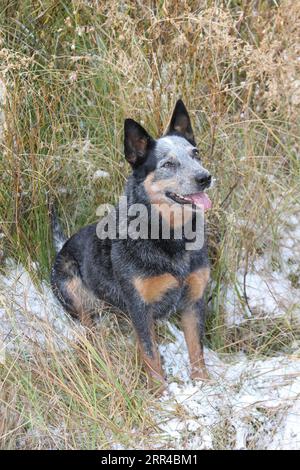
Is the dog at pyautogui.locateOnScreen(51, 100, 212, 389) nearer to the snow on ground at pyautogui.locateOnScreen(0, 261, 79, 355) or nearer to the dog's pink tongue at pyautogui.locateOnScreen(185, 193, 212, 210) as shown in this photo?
the dog's pink tongue at pyautogui.locateOnScreen(185, 193, 212, 210)

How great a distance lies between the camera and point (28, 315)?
365 centimetres

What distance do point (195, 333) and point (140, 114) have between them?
1299 mm

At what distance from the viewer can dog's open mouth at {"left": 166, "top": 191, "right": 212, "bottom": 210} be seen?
349 cm

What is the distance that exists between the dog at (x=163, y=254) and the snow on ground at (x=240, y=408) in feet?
0.59

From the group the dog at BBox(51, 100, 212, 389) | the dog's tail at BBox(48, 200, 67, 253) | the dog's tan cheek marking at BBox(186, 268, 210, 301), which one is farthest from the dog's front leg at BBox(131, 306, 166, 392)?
the dog's tail at BBox(48, 200, 67, 253)

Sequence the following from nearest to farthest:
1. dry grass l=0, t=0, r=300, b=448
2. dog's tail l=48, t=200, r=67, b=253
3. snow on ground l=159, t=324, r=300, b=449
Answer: snow on ground l=159, t=324, r=300, b=449 < dry grass l=0, t=0, r=300, b=448 < dog's tail l=48, t=200, r=67, b=253

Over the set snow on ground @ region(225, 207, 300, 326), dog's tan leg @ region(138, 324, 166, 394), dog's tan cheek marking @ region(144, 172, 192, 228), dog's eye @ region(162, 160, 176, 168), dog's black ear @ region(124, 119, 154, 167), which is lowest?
dog's tan leg @ region(138, 324, 166, 394)

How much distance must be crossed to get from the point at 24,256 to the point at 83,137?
829 millimetres

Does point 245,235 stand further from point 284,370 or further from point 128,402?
point 128,402

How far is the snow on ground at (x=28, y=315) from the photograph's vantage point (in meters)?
3.57

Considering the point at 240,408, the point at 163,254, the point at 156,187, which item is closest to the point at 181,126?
the point at 156,187

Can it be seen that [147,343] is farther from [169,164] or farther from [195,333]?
[169,164]

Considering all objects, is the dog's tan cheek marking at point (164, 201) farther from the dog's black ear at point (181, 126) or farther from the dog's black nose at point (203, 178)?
the dog's black ear at point (181, 126)

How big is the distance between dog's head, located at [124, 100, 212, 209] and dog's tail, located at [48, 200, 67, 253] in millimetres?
735
